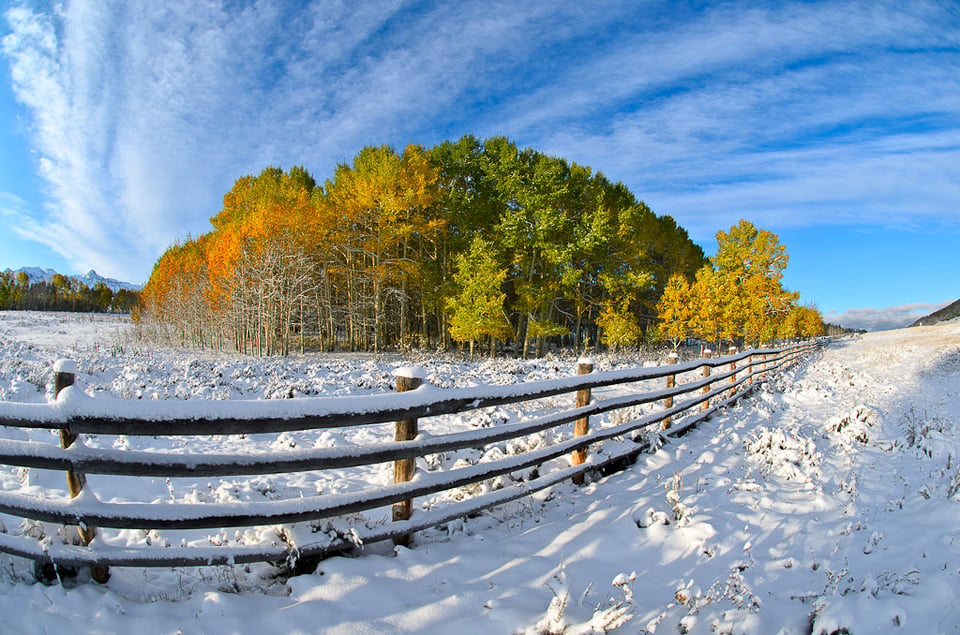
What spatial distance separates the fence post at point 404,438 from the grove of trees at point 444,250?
19375 millimetres

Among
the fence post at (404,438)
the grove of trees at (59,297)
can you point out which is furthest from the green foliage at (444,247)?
the grove of trees at (59,297)

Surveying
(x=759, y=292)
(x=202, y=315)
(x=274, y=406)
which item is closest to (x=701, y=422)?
(x=274, y=406)

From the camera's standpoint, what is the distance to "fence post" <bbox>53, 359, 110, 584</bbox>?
284cm

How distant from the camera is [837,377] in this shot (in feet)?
51.8

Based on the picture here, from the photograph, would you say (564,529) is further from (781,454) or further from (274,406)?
(781,454)

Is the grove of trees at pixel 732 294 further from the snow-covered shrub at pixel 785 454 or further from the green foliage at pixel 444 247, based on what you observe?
the snow-covered shrub at pixel 785 454

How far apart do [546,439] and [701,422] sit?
4.89 m

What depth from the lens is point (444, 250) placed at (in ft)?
93.9

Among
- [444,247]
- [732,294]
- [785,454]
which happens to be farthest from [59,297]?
[785,454]

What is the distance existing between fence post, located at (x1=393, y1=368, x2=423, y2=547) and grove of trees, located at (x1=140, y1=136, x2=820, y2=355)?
19375mm

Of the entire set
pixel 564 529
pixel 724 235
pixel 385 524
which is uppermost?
pixel 724 235

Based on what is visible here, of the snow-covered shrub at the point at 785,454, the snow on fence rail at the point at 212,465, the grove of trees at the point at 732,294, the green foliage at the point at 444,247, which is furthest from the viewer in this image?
the grove of trees at the point at 732,294

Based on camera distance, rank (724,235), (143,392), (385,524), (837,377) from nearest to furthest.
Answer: (385,524) → (143,392) → (837,377) → (724,235)

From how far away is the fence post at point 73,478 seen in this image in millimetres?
2836
